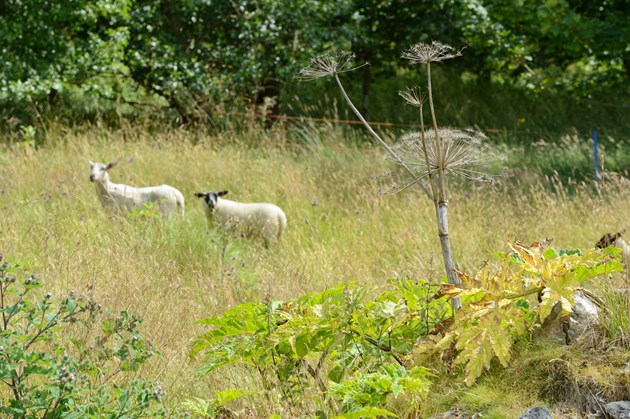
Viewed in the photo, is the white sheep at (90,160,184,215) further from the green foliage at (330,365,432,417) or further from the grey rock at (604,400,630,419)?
the grey rock at (604,400,630,419)

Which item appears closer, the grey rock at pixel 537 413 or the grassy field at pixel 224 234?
the grey rock at pixel 537 413

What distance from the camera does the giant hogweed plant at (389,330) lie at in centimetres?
385

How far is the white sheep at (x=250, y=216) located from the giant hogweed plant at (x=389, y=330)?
375 cm

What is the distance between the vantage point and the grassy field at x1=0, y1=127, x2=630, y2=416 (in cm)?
546

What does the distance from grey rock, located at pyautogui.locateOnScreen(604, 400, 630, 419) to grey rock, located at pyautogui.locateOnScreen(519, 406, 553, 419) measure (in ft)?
1.07

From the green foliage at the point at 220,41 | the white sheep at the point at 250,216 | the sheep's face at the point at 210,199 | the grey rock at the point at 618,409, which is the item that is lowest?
the white sheep at the point at 250,216

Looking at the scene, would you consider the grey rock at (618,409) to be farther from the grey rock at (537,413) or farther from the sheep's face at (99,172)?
the sheep's face at (99,172)

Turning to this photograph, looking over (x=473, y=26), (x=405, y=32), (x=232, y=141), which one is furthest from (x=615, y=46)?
(x=232, y=141)

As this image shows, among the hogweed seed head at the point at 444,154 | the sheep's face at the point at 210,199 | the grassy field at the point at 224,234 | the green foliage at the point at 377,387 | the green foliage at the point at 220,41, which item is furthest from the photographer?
the green foliage at the point at 220,41

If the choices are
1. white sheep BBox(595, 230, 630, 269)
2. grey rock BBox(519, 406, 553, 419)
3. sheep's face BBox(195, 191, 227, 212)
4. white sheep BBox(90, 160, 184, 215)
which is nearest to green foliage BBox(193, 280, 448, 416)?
grey rock BBox(519, 406, 553, 419)

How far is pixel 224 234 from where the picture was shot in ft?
24.9

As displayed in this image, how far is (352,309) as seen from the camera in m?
3.91

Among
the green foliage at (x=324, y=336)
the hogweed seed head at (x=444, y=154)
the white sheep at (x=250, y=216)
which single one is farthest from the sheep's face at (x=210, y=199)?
the hogweed seed head at (x=444, y=154)

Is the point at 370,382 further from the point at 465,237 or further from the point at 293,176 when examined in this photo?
the point at 293,176
